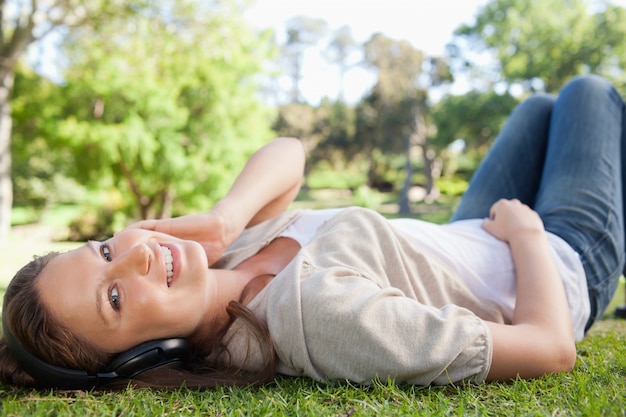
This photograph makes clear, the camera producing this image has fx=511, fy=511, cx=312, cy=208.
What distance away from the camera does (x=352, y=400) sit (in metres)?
1.56

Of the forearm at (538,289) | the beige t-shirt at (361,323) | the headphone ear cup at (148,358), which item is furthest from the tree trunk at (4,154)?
the forearm at (538,289)

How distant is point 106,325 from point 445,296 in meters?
1.29

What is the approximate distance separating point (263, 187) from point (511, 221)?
1.17 m

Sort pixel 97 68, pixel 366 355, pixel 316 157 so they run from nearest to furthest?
pixel 366 355
pixel 97 68
pixel 316 157

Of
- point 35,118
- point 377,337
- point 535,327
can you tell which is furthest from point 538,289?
point 35,118

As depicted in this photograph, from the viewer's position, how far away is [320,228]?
2.18m

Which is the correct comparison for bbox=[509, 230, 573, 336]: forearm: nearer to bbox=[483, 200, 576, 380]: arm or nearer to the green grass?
bbox=[483, 200, 576, 380]: arm

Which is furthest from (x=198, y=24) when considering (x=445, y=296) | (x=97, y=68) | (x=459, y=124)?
(x=445, y=296)

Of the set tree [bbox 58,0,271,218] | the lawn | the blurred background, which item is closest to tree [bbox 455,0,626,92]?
the blurred background

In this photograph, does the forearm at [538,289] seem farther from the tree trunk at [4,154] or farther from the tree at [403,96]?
the tree at [403,96]

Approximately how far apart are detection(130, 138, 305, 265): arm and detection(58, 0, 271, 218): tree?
13854mm

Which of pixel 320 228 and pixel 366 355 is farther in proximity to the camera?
pixel 320 228

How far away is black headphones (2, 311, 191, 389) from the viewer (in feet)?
5.66

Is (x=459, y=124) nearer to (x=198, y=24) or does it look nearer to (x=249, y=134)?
(x=249, y=134)
